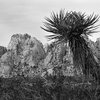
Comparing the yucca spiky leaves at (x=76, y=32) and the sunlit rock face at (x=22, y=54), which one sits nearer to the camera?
the yucca spiky leaves at (x=76, y=32)

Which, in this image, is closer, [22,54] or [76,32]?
[76,32]

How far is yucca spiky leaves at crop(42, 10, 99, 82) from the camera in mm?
11797

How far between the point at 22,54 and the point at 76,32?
471 feet

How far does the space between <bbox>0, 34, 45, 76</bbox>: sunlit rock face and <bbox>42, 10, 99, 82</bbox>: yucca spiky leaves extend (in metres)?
124

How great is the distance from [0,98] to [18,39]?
15102cm

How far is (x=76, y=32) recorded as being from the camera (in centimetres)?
1198

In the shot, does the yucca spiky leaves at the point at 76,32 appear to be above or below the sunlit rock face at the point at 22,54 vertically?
below

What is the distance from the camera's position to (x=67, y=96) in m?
8.88

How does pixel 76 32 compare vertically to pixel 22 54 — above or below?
below

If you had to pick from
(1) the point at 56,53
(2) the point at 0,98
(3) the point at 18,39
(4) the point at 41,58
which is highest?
(3) the point at 18,39

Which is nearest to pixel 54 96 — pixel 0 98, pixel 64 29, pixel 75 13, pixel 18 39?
pixel 0 98

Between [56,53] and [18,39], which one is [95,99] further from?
[18,39]

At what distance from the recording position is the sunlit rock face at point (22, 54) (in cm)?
14038

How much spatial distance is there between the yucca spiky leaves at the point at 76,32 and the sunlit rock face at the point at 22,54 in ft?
406
